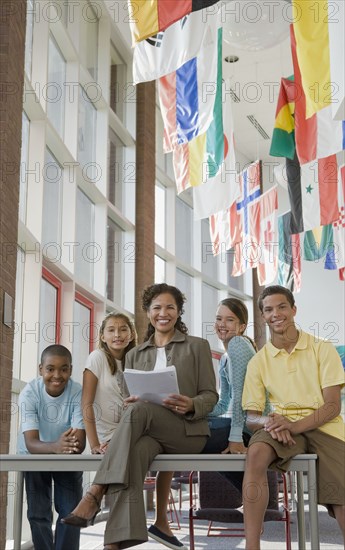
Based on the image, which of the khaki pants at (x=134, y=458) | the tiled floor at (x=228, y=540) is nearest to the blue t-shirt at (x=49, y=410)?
the khaki pants at (x=134, y=458)

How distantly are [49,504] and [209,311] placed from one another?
8.63 meters

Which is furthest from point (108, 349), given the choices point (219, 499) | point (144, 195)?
point (144, 195)

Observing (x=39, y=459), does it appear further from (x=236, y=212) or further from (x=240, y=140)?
(x=240, y=140)

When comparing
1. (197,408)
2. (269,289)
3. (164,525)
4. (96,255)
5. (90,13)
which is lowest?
(164,525)

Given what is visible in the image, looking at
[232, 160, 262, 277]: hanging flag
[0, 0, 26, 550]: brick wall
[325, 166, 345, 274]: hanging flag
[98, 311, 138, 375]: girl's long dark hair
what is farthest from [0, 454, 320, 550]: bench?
[232, 160, 262, 277]: hanging flag

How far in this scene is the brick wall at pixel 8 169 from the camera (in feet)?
15.0

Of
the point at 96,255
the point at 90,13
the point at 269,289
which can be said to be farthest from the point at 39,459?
the point at 90,13

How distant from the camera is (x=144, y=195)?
880cm

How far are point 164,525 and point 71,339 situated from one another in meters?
3.43

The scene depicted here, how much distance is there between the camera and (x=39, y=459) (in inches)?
125

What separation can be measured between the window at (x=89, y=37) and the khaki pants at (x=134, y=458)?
544 cm

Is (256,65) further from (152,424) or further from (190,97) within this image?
(152,424)

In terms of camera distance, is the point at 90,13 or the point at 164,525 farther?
the point at 90,13

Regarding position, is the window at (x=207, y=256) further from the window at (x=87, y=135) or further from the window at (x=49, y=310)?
the window at (x=49, y=310)
